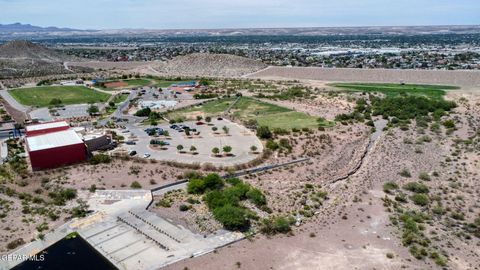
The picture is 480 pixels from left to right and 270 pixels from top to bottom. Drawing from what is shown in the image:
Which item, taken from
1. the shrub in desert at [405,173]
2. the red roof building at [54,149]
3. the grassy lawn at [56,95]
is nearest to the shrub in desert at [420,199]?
the shrub in desert at [405,173]

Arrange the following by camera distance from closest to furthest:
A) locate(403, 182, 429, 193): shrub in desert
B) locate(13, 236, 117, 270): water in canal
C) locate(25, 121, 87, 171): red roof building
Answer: locate(13, 236, 117, 270): water in canal < locate(403, 182, 429, 193): shrub in desert < locate(25, 121, 87, 171): red roof building

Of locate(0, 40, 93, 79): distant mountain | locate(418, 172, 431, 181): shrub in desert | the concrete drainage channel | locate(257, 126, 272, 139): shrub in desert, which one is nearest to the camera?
the concrete drainage channel

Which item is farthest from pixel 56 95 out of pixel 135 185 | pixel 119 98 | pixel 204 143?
pixel 135 185

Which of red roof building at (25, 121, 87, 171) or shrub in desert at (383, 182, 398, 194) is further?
red roof building at (25, 121, 87, 171)

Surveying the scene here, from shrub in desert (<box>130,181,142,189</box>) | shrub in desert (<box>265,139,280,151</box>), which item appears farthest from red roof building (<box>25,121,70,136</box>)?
shrub in desert (<box>265,139,280,151</box>)

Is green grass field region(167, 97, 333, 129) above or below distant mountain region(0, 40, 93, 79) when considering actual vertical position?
below

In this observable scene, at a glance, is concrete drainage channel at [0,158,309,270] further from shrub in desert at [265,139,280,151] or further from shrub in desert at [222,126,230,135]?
shrub in desert at [222,126,230,135]

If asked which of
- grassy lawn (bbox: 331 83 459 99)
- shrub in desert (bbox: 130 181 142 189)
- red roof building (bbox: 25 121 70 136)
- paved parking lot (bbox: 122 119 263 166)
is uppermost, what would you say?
red roof building (bbox: 25 121 70 136)

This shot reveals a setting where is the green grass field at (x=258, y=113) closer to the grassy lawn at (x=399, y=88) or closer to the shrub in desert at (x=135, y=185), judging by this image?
the shrub in desert at (x=135, y=185)
